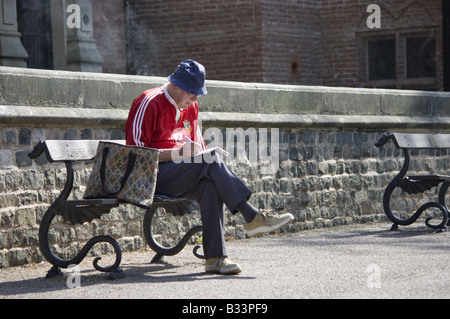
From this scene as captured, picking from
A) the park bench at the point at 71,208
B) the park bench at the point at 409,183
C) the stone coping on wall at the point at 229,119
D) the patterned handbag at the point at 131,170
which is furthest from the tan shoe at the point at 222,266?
the park bench at the point at 409,183

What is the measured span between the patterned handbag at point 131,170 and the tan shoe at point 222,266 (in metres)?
0.59

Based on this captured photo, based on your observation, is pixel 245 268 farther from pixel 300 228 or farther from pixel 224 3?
pixel 224 3

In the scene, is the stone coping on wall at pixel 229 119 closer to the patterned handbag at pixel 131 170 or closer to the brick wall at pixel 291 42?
the patterned handbag at pixel 131 170

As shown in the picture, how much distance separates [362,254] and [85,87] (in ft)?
8.12

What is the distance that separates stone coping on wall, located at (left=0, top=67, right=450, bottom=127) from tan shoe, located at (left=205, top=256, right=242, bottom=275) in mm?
1675

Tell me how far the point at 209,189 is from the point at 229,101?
8.02 feet

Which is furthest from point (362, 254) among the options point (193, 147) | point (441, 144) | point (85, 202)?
point (441, 144)

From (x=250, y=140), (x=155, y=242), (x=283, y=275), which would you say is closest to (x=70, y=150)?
(x=155, y=242)

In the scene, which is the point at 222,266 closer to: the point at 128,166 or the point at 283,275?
the point at 283,275

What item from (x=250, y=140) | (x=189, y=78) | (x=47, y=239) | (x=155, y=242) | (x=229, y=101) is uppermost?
(x=189, y=78)

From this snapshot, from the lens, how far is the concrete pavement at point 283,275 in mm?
5184

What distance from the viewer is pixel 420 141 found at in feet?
30.2

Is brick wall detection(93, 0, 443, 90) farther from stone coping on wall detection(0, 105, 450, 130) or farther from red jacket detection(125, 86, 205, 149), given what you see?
red jacket detection(125, 86, 205, 149)

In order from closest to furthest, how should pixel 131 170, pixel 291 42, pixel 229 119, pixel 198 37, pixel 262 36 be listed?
pixel 131 170 → pixel 229 119 → pixel 262 36 → pixel 291 42 → pixel 198 37
